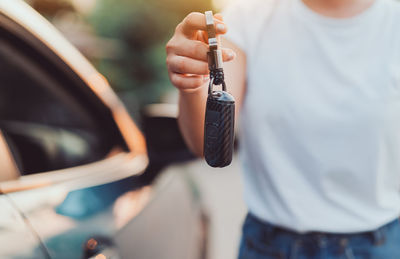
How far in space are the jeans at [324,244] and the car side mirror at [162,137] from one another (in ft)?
2.44

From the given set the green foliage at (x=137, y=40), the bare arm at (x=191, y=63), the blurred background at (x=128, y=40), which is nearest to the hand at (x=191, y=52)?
the bare arm at (x=191, y=63)

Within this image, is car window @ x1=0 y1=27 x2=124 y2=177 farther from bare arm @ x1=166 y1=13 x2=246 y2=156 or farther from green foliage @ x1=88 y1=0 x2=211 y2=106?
green foliage @ x1=88 y1=0 x2=211 y2=106

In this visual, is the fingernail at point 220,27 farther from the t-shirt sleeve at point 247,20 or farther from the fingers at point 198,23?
→ the t-shirt sleeve at point 247,20

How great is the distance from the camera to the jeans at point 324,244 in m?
1.48

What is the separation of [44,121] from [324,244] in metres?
1.56

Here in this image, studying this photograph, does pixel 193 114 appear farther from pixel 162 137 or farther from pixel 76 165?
pixel 162 137

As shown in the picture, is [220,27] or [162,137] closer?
[220,27]

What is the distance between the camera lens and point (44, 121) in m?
2.38

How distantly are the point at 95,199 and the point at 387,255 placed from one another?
3.18 feet

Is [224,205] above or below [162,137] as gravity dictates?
below

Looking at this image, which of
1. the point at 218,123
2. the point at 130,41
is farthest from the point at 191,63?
the point at 130,41

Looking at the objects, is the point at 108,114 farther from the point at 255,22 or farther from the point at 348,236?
the point at 348,236

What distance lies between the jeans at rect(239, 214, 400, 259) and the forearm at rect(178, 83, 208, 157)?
1.41ft

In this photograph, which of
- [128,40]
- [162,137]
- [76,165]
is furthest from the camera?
[128,40]
